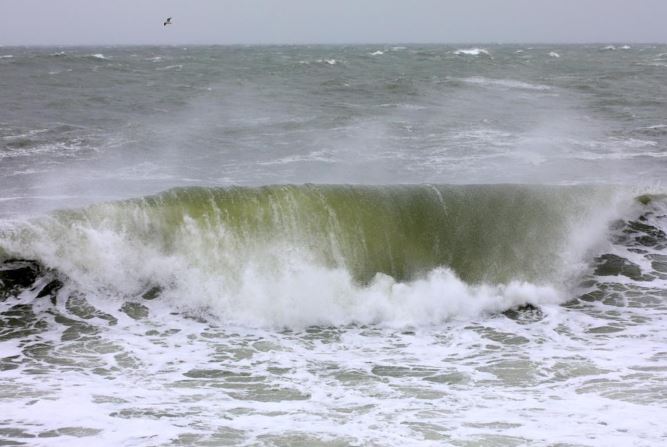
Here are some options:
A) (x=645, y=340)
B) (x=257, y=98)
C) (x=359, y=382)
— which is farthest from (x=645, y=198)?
(x=257, y=98)

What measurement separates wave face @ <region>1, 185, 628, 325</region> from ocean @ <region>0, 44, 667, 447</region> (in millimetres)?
29

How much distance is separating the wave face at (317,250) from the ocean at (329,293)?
0.10 feet

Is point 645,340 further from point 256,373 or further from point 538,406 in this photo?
point 256,373

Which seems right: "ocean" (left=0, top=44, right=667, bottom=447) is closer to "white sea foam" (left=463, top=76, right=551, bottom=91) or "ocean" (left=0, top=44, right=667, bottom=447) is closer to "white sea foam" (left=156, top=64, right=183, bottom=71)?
"white sea foam" (left=463, top=76, right=551, bottom=91)

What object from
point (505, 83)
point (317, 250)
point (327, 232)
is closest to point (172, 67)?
point (505, 83)

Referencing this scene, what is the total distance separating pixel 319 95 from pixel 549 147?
11.5 meters

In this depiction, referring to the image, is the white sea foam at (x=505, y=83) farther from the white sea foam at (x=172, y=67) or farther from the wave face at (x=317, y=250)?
the wave face at (x=317, y=250)

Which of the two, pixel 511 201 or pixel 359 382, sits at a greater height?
pixel 511 201

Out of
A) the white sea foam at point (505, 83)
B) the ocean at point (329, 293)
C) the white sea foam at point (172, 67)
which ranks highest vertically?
the white sea foam at point (172, 67)

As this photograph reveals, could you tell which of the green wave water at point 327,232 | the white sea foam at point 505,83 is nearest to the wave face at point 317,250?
the green wave water at point 327,232

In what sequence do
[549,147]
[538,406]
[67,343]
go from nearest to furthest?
[538,406] → [67,343] → [549,147]

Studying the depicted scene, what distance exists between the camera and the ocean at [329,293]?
599 centimetres

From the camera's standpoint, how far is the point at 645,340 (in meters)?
7.78

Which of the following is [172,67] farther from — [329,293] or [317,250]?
[329,293]
